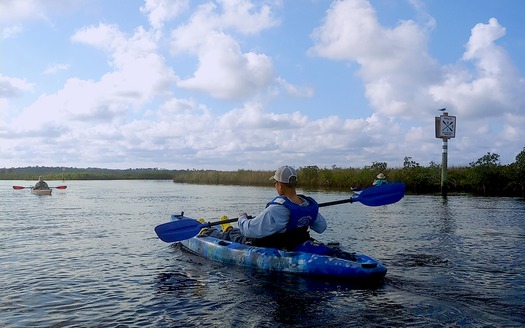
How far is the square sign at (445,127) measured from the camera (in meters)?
26.3

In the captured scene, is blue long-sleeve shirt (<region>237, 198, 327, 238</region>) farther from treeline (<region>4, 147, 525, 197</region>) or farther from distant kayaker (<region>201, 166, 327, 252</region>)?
treeline (<region>4, 147, 525, 197</region>)

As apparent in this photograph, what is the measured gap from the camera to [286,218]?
6977 millimetres

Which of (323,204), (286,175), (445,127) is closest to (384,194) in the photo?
(323,204)

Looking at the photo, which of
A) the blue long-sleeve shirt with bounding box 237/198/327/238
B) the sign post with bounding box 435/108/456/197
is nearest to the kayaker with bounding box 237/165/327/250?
the blue long-sleeve shirt with bounding box 237/198/327/238

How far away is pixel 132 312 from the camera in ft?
18.2

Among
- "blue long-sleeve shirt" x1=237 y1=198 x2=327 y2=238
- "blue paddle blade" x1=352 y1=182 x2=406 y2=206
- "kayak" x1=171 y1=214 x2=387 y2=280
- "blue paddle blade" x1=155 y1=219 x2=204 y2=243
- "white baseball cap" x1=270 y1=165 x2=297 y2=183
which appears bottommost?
"kayak" x1=171 y1=214 x2=387 y2=280

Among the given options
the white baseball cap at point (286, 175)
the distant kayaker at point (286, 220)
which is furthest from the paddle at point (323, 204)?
the white baseball cap at point (286, 175)

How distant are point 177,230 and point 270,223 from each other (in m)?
2.33

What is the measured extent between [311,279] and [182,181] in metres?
48.4

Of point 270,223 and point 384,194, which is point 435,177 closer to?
point 384,194

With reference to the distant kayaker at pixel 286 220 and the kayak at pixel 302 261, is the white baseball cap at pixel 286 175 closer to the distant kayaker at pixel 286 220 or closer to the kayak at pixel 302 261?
the distant kayaker at pixel 286 220

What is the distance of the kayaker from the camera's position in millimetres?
6922

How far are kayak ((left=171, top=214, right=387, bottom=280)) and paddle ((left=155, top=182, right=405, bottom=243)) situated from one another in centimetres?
50

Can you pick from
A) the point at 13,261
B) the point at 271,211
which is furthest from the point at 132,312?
the point at 13,261
